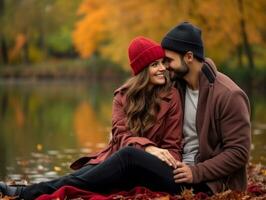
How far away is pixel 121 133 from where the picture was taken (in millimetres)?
6754

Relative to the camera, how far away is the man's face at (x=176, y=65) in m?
6.72

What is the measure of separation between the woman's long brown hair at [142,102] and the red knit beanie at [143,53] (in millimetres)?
62

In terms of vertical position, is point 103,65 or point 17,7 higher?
point 17,7

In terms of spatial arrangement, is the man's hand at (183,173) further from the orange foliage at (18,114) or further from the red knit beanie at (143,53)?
the orange foliage at (18,114)

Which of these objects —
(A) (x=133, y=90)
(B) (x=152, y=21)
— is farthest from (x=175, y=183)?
(B) (x=152, y=21)

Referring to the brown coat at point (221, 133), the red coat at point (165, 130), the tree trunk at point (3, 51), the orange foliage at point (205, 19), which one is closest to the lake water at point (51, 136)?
the red coat at point (165, 130)

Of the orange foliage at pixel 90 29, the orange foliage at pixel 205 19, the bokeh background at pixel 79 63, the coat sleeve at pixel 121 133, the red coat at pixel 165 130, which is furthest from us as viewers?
the orange foliage at pixel 90 29

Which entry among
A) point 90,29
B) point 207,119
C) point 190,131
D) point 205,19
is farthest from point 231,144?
point 90,29

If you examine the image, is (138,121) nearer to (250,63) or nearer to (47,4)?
(250,63)

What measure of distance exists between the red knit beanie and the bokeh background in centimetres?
422

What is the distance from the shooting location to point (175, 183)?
6484 millimetres

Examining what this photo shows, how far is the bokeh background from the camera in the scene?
15484 millimetres

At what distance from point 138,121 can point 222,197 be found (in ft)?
3.23

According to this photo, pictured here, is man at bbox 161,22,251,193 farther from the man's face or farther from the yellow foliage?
the yellow foliage
